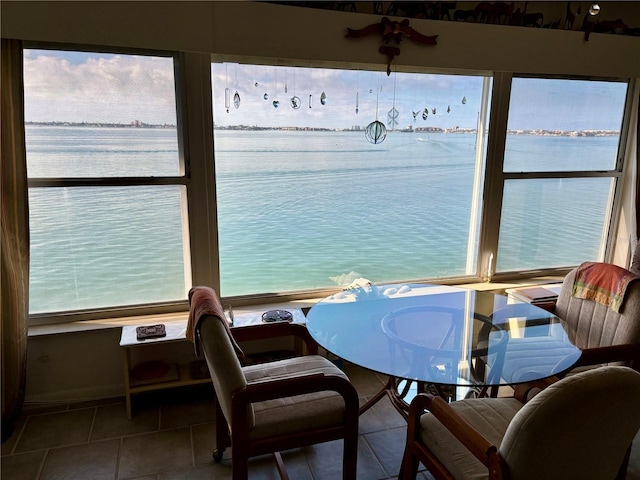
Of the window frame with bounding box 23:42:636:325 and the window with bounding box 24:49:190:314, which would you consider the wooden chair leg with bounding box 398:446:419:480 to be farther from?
→ the window with bounding box 24:49:190:314

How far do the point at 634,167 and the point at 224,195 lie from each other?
128 inches

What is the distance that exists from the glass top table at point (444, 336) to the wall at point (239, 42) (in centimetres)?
146

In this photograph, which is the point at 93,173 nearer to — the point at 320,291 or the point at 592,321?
the point at 320,291

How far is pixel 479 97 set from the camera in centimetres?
340

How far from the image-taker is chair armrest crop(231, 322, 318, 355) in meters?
2.30

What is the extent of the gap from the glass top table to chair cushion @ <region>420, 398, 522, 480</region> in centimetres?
15

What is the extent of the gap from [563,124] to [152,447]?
3636 millimetres

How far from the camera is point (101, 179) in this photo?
269cm

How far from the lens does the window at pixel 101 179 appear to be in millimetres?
2566

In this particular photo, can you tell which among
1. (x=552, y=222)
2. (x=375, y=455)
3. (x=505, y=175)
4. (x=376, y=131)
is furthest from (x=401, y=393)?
(x=552, y=222)

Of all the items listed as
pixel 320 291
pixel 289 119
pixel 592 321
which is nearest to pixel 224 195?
pixel 289 119

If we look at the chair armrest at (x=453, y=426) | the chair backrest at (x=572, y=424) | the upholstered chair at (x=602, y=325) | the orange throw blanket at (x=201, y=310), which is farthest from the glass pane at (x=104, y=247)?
the upholstered chair at (x=602, y=325)

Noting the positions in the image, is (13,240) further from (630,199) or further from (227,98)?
(630,199)

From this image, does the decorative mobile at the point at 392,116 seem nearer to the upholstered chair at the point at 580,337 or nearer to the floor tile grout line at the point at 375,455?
the upholstered chair at the point at 580,337
